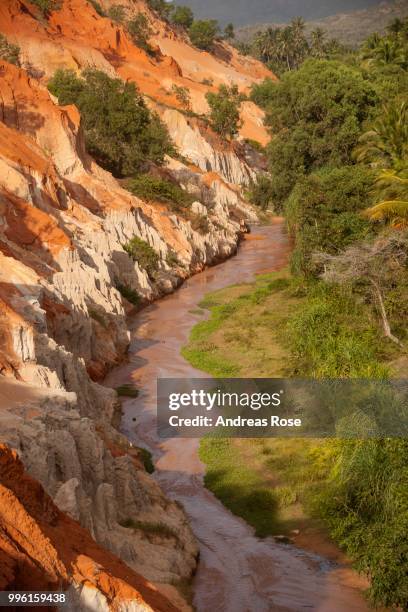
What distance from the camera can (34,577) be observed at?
8.00 meters

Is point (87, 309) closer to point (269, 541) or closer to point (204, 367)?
point (204, 367)

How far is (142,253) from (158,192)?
11.8 m

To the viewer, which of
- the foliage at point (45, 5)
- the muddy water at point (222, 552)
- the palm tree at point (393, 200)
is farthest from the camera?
the foliage at point (45, 5)

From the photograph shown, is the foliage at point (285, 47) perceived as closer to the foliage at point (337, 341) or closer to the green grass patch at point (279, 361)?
the green grass patch at point (279, 361)

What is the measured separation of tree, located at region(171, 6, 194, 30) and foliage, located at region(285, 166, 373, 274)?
331ft

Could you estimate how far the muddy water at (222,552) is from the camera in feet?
44.3

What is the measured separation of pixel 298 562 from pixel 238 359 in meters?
13.4

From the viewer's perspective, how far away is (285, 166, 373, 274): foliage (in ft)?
110

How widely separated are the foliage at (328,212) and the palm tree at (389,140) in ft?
4.07

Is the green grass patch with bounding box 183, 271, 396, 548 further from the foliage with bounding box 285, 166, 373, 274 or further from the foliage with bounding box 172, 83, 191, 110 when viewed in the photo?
the foliage with bounding box 172, 83, 191, 110

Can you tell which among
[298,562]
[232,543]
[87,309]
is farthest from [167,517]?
[87,309]

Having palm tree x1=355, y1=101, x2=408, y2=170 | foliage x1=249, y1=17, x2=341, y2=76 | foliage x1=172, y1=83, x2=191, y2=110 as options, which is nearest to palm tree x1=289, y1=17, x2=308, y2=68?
foliage x1=249, y1=17, x2=341, y2=76

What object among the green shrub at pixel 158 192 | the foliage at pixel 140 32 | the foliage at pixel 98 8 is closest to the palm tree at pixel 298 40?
the foliage at pixel 140 32

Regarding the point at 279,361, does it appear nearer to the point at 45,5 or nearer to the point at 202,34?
the point at 45,5
